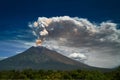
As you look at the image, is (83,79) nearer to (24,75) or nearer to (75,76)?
(75,76)

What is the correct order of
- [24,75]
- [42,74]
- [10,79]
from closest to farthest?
1. [10,79]
2. [24,75]
3. [42,74]

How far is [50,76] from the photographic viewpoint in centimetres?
5903

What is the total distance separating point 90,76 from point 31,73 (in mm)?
13694

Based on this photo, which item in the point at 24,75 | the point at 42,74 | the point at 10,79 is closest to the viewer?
the point at 10,79

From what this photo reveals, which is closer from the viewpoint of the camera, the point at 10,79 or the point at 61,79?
the point at 10,79

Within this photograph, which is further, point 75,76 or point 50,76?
point 75,76

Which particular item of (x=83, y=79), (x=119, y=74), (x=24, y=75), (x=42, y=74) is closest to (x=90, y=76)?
(x=83, y=79)

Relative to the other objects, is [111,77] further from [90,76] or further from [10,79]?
[10,79]

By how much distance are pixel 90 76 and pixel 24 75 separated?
15200 millimetres

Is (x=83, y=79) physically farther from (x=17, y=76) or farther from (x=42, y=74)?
(x=17, y=76)

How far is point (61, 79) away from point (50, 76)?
2565mm

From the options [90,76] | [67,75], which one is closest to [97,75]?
[90,76]

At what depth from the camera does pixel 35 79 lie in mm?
55781

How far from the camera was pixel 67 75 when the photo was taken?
61625 mm
